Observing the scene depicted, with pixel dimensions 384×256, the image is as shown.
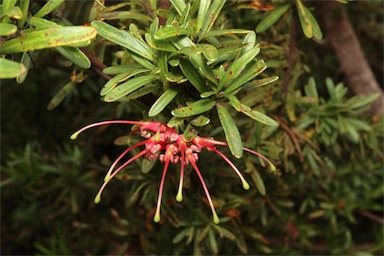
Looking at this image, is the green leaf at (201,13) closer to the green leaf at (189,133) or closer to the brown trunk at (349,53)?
the green leaf at (189,133)

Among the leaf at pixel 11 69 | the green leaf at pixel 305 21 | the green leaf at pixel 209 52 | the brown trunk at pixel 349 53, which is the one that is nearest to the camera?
the leaf at pixel 11 69

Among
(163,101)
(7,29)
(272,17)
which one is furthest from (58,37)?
(272,17)

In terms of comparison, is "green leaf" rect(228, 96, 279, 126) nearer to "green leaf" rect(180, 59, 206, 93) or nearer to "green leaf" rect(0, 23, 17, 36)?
"green leaf" rect(180, 59, 206, 93)

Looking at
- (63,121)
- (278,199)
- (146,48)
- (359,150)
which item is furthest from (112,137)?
(146,48)

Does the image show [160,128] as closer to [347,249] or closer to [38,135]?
[347,249]

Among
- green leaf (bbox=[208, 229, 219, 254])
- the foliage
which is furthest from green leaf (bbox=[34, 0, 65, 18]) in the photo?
green leaf (bbox=[208, 229, 219, 254])

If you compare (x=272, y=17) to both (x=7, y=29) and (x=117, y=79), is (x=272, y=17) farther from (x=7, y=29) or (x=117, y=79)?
(x=7, y=29)

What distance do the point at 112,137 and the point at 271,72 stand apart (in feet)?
1.77

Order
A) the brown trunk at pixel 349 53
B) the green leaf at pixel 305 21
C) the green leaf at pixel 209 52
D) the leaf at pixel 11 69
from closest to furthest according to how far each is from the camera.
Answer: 1. the leaf at pixel 11 69
2. the green leaf at pixel 209 52
3. the green leaf at pixel 305 21
4. the brown trunk at pixel 349 53

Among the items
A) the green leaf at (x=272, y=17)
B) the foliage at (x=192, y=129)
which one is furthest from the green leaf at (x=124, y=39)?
the green leaf at (x=272, y=17)

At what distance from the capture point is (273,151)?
3.08 feet

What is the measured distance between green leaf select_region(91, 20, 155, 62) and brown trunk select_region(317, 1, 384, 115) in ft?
2.29

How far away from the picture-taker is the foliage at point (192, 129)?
64cm

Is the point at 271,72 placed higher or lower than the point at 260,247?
higher
